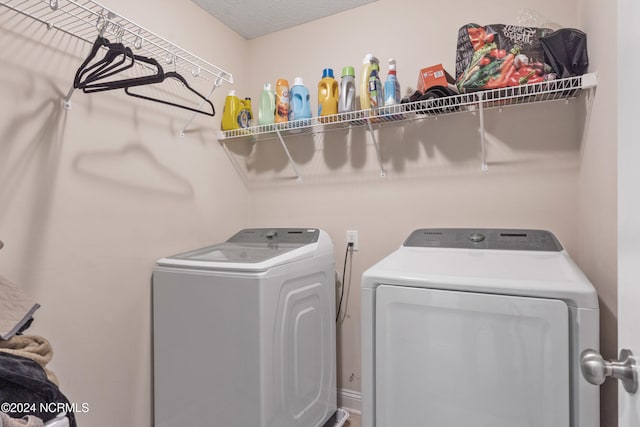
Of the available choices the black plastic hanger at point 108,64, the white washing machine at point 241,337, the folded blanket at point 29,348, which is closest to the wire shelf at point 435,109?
the white washing machine at point 241,337

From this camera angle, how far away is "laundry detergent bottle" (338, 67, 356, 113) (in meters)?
1.96

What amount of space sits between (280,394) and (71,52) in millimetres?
1751

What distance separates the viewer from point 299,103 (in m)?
2.10

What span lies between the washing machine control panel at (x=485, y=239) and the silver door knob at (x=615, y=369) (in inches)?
40.3

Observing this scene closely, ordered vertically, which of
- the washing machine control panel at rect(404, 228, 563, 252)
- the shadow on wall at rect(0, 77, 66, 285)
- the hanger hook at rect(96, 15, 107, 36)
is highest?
the hanger hook at rect(96, 15, 107, 36)

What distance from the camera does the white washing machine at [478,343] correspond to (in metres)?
0.96

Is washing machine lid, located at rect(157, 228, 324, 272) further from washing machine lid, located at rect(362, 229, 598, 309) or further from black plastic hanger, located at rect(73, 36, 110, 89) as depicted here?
black plastic hanger, located at rect(73, 36, 110, 89)

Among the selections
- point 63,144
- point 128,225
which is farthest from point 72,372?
point 63,144

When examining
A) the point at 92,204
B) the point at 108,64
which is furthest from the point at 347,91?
the point at 92,204

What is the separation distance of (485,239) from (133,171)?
5.87ft

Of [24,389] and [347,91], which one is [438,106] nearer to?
[347,91]

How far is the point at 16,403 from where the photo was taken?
0.82 metres

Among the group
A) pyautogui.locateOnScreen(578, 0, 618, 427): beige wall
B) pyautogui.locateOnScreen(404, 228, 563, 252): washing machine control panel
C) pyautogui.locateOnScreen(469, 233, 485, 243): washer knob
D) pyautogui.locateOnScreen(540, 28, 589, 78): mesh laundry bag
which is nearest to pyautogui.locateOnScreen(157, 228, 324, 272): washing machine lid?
pyautogui.locateOnScreen(404, 228, 563, 252): washing machine control panel

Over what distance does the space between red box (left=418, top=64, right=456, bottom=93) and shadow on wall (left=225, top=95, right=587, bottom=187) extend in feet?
0.91
